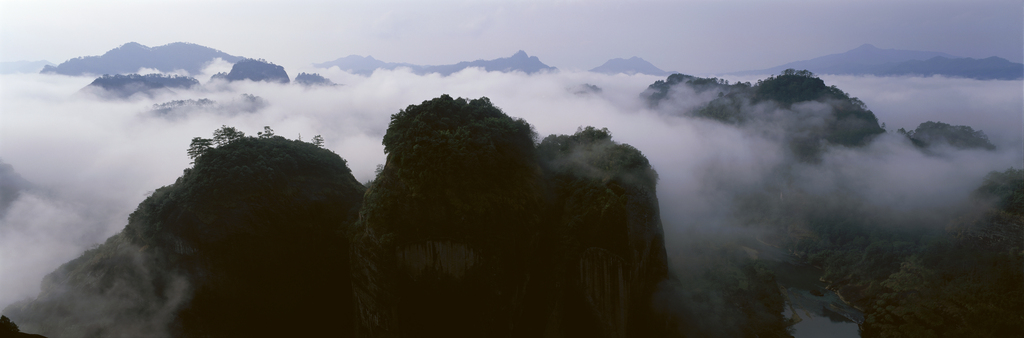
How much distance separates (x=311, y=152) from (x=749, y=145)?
290 ft

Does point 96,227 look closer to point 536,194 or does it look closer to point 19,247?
point 19,247

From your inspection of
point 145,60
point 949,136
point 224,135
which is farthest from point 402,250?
point 145,60

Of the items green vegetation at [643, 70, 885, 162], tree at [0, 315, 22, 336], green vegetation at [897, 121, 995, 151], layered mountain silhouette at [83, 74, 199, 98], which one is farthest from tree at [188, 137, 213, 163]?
layered mountain silhouette at [83, 74, 199, 98]

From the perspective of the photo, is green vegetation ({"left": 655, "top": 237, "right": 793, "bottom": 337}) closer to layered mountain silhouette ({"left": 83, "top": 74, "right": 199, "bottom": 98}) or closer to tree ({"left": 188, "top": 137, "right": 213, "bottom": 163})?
tree ({"left": 188, "top": 137, "right": 213, "bottom": 163})

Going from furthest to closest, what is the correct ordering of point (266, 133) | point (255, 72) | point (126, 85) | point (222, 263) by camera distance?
point (255, 72)
point (126, 85)
point (266, 133)
point (222, 263)

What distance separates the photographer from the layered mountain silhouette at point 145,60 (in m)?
163

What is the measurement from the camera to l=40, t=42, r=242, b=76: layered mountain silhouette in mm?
163050

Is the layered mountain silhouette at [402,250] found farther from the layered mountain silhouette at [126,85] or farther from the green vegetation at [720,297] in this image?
the layered mountain silhouette at [126,85]

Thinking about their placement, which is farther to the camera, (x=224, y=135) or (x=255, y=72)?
(x=255, y=72)

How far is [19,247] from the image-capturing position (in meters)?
52.4

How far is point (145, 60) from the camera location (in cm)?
17588

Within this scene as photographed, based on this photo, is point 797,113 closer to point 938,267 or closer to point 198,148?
point 938,267

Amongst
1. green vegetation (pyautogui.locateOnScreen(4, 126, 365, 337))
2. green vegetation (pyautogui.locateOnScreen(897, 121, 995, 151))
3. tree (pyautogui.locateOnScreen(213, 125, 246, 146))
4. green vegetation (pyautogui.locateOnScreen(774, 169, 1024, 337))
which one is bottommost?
green vegetation (pyautogui.locateOnScreen(4, 126, 365, 337))

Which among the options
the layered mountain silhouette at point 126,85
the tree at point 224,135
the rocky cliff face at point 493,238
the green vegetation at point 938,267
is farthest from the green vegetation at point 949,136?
the layered mountain silhouette at point 126,85
